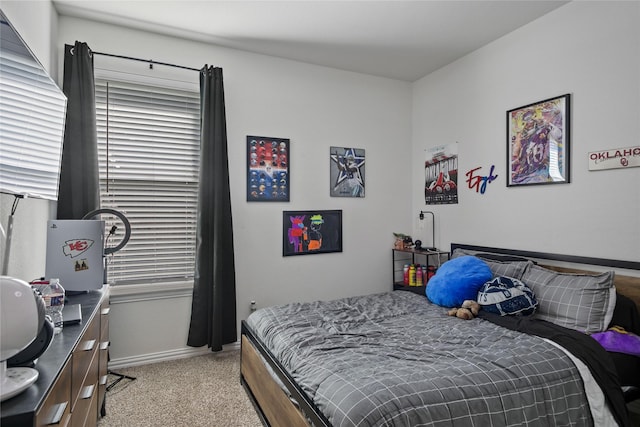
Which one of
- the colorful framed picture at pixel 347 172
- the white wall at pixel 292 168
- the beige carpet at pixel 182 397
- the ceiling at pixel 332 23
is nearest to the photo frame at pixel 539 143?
the ceiling at pixel 332 23

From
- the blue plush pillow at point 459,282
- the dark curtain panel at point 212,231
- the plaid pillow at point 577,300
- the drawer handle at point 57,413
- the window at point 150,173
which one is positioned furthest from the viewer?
the dark curtain panel at point 212,231

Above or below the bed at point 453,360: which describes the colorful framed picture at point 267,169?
above

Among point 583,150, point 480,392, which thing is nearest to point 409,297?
point 480,392

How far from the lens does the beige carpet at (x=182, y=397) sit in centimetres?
227

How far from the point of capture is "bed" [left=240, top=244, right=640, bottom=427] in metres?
1.49

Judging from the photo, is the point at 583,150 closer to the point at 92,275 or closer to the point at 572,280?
the point at 572,280

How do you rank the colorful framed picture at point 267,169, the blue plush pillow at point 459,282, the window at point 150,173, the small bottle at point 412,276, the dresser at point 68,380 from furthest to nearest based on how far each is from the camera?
the small bottle at point 412,276
the colorful framed picture at point 267,169
the window at point 150,173
the blue plush pillow at point 459,282
the dresser at point 68,380

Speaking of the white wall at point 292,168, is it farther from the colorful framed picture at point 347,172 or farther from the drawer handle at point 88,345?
the drawer handle at point 88,345

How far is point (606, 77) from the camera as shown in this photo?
8.04 ft

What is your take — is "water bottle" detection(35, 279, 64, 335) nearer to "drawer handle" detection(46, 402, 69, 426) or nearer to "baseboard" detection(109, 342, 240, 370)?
"drawer handle" detection(46, 402, 69, 426)

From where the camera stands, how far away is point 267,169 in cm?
356

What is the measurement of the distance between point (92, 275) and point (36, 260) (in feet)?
1.52

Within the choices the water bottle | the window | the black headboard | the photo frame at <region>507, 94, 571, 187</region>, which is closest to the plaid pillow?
the black headboard

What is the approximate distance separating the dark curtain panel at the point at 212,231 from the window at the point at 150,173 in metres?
0.15
